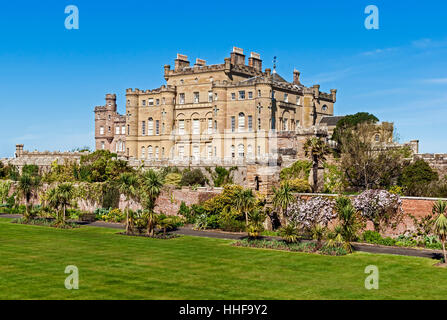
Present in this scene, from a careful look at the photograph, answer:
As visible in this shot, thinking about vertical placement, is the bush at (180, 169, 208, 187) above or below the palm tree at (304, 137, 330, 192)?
below

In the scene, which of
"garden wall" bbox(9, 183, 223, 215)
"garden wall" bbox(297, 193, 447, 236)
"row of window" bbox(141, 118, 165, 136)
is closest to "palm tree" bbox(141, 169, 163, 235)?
"garden wall" bbox(9, 183, 223, 215)

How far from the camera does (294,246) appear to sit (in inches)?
1018

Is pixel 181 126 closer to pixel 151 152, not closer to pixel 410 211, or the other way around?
pixel 151 152

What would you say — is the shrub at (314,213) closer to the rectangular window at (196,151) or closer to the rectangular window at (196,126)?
the rectangular window at (196,151)

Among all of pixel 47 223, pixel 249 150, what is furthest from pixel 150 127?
pixel 47 223

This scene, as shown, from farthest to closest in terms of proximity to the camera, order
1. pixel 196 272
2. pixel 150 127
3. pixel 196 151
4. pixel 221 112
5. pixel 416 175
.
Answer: pixel 150 127
pixel 196 151
pixel 221 112
pixel 416 175
pixel 196 272

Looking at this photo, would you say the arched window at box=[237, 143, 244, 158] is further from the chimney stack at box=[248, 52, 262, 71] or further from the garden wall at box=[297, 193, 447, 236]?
the garden wall at box=[297, 193, 447, 236]

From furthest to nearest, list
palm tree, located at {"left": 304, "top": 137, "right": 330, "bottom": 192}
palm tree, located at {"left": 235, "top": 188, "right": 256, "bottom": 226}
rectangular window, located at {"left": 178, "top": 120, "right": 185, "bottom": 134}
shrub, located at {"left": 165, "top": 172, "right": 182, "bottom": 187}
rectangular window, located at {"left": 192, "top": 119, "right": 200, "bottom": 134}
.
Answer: rectangular window, located at {"left": 178, "top": 120, "right": 185, "bottom": 134} < rectangular window, located at {"left": 192, "top": 119, "right": 200, "bottom": 134} < shrub, located at {"left": 165, "top": 172, "right": 182, "bottom": 187} < palm tree, located at {"left": 304, "top": 137, "right": 330, "bottom": 192} < palm tree, located at {"left": 235, "top": 188, "right": 256, "bottom": 226}

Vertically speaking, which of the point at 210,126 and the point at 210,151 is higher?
the point at 210,126

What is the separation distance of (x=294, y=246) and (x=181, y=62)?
5112cm

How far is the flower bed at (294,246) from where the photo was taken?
24469 millimetres

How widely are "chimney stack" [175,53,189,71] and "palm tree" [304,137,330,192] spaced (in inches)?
1432

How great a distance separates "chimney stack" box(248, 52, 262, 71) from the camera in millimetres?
70250

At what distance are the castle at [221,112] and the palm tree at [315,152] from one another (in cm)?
1413
